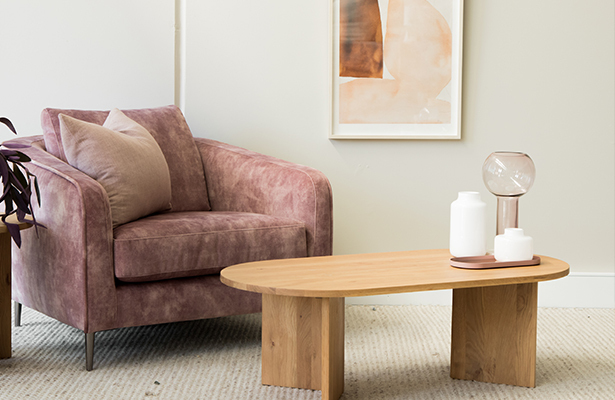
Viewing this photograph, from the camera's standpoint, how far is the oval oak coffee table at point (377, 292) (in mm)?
1511

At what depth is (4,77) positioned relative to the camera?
2848 mm

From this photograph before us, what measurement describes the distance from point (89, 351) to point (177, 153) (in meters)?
0.91

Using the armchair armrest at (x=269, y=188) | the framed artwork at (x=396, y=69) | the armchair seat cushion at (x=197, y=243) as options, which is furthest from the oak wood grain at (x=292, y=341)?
the framed artwork at (x=396, y=69)

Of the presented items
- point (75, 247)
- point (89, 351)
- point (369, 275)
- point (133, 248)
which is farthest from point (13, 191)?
point (369, 275)

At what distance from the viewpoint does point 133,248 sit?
1.94 metres

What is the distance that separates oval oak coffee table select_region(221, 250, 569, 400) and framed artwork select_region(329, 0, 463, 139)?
3.59 feet

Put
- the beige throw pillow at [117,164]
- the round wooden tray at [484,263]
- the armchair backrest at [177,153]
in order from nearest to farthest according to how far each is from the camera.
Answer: the round wooden tray at [484,263]
the beige throw pillow at [117,164]
the armchair backrest at [177,153]

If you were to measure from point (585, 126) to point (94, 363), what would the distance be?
2318mm

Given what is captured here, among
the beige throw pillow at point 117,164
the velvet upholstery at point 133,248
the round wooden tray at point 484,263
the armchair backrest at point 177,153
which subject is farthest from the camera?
the armchair backrest at point 177,153

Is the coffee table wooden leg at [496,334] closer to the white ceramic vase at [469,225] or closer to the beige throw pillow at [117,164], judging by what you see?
the white ceramic vase at [469,225]

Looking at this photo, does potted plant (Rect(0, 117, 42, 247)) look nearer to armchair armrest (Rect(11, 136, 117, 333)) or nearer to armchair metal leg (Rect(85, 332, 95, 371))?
armchair armrest (Rect(11, 136, 117, 333))

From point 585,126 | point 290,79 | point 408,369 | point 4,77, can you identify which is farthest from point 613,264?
point 4,77

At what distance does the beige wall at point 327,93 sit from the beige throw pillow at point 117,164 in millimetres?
760

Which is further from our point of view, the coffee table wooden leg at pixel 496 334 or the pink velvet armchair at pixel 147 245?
the pink velvet armchair at pixel 147 245
